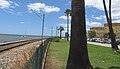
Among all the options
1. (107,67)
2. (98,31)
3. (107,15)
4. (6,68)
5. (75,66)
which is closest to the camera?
(75,66)

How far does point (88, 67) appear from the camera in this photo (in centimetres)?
1295

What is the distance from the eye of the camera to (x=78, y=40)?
12.9 m

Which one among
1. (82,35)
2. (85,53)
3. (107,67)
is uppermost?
(82,35)

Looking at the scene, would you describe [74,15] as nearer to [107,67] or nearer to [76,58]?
[76,58]

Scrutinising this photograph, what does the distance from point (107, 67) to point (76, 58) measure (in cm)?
460

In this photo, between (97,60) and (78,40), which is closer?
(78,40)

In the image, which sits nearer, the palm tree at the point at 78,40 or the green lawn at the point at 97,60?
the palm tree at the point at 78,40

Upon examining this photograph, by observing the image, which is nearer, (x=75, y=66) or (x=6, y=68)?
(x=75, y=66)

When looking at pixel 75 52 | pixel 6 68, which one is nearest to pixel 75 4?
pixel 75 52

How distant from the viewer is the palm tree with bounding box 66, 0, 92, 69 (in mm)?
12859

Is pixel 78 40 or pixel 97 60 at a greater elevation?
pixel 78 40

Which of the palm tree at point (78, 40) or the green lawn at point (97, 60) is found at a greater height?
the palm tree at point (78, 40)

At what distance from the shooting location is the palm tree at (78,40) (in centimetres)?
1286

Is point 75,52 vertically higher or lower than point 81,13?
lower
